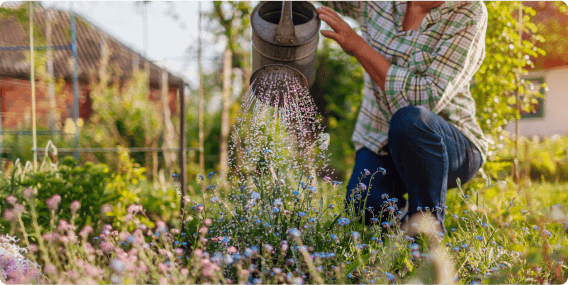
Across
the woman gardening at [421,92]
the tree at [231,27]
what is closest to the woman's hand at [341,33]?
the woman gardening at [421,92]

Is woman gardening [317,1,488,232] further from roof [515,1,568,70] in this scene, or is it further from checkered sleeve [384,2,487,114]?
roof [515,1,568,70]

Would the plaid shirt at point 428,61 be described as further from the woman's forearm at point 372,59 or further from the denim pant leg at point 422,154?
the denim pant leg at point 422,154

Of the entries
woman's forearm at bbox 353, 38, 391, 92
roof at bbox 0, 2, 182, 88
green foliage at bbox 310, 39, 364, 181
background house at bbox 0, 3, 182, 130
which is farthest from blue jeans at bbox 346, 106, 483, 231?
roof at bbox 0, 2, 182, 88

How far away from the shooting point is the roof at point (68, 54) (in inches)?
295

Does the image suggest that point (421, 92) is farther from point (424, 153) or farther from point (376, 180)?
point (376, 180)

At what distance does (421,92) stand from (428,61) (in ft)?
0.60

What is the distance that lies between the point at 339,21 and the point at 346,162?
12.1 ft

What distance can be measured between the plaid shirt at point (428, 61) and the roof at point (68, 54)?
5.31 m

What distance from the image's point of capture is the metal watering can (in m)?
1.66

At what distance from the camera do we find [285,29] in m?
1.65

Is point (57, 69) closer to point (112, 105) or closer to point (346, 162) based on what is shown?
point (112, 105)

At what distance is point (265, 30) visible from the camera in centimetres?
171

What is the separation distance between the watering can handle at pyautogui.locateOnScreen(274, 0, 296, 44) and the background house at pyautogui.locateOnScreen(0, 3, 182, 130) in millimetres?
4604

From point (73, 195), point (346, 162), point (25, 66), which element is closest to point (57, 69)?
point (25, 66)
